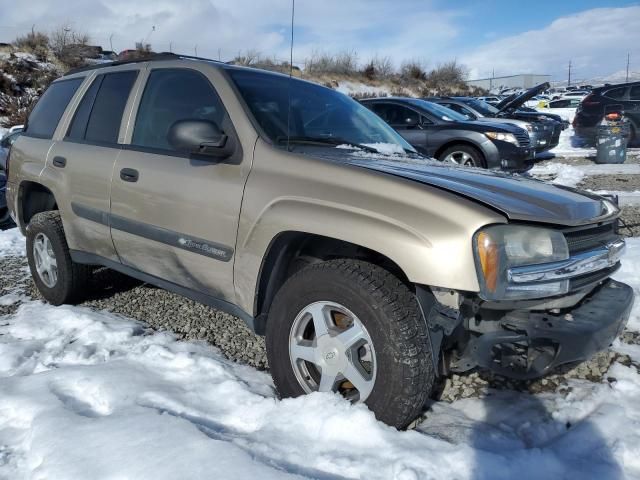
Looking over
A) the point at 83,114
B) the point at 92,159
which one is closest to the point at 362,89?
the point at 83,114

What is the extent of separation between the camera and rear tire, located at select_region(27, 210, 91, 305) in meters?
3.93

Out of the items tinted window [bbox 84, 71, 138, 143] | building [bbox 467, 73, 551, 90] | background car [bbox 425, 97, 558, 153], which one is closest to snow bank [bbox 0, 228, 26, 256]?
tinted window [bbox 84, 71, 138, 143]

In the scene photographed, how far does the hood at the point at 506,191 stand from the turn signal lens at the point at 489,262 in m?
0.16

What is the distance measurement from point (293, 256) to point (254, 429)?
31.9 inches

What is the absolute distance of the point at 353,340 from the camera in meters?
2.27

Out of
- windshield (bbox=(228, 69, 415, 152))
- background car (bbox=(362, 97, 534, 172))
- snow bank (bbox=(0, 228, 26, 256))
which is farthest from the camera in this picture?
background car (bbox=(362, 97, 534, 172))

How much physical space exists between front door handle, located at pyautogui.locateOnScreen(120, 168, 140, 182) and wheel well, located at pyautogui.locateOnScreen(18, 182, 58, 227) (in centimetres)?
130

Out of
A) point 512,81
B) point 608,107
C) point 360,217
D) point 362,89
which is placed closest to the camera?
point 360,217

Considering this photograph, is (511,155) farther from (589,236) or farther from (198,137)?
(198,137)

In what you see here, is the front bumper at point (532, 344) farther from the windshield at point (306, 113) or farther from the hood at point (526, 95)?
the hood at point (526, 95)

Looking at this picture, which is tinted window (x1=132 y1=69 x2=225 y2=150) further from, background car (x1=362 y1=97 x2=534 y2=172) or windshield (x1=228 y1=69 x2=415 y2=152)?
background car (x1=362 y1=97 x2=534 y2=172)

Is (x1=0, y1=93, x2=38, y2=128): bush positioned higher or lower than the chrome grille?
higher

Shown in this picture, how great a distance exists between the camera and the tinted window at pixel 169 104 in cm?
304

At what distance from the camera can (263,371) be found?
301 cm
